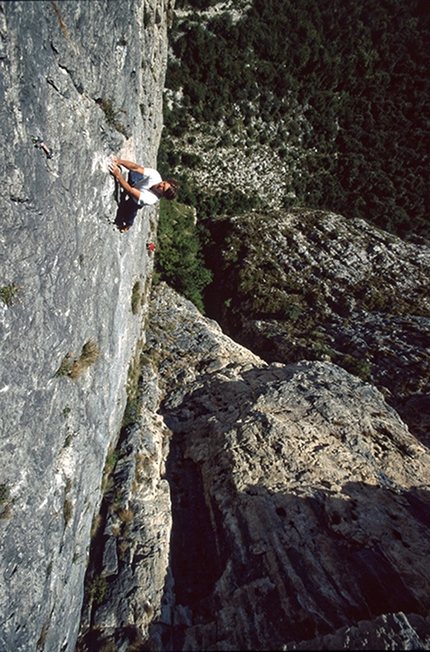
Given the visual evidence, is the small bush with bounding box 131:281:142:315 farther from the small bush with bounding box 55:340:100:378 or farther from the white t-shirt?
the white t-shirt

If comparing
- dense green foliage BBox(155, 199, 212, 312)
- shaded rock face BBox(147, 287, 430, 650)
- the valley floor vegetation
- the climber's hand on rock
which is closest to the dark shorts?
the climber's hand on rock

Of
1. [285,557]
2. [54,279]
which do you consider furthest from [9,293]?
[285,557]

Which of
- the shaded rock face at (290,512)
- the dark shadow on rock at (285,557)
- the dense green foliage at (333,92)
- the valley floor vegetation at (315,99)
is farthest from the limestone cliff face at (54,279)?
the dense green foliage at (333,92)

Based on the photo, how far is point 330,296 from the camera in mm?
22609

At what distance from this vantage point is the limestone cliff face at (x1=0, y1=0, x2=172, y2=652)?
15.5 feet

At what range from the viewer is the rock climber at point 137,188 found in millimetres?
7642

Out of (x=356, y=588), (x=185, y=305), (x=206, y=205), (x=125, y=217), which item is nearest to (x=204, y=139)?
(x=206, y=205)

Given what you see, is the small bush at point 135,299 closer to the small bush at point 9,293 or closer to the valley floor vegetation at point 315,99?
the small bush at point 9,293

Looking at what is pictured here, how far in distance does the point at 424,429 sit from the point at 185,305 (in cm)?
1357

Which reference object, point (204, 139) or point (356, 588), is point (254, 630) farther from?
point (204, 139)

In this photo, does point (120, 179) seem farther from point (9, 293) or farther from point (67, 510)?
point (67, 510)

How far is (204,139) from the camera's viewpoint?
29250 mm

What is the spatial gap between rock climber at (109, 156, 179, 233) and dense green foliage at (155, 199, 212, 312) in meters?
12.5

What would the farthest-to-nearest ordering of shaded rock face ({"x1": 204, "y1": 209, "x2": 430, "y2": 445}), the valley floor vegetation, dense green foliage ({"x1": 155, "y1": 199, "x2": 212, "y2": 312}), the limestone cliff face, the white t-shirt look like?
the valley floor vegetation < dense green foliage ({"x1": 155, "y1": 199, "x2": 212, "y2": 312}) < shaded rock face ({"x1": 204, "y1": 209, "x2": 430, "y2": 445}) < the white t-shirt < the limestone cliff face
